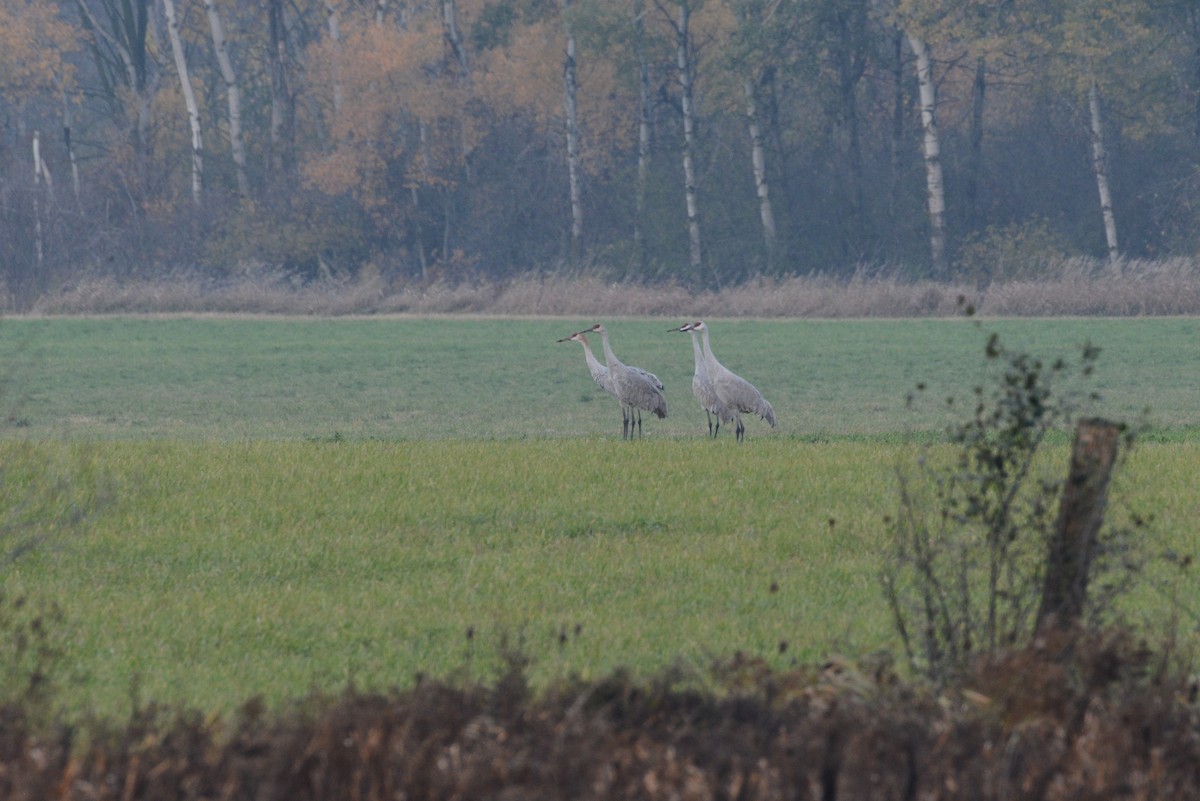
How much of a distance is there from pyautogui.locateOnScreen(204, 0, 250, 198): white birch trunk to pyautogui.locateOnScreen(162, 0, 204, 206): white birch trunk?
1087 millimetres

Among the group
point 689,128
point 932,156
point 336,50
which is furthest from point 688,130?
point 336,50

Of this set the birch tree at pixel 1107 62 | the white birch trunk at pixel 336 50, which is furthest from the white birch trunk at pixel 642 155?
the birch tree at pixel 1107 62

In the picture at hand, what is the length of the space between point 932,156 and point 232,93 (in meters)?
21.5

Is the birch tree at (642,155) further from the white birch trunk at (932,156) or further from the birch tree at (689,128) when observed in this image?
the white birch trunk at (932,156)

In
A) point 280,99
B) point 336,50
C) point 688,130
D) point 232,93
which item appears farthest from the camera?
point 280,99

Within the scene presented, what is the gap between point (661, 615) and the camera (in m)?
8.08

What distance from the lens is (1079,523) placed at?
6.03 metres

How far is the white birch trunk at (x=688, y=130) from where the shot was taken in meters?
50.2

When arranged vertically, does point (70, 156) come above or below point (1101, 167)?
above

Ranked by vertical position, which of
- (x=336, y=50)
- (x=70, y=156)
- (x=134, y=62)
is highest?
(x=134, y=62)

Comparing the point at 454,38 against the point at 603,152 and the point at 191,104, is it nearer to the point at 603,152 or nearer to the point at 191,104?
the point at 603,152

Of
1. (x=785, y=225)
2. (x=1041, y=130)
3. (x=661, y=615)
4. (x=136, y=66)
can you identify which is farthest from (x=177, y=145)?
(x=661, y=615)

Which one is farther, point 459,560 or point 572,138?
point 572,138

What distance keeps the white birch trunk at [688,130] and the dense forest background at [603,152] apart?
12 cm
